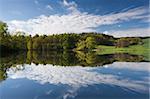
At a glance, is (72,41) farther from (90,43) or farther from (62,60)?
(62,60)

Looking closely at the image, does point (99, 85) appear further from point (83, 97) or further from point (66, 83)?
point (83, 97)

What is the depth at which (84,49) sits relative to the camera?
51.2 metres

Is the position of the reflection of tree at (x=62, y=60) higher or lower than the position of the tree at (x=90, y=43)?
lower

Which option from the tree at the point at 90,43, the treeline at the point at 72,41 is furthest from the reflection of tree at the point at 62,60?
the tree at the point at 90,43

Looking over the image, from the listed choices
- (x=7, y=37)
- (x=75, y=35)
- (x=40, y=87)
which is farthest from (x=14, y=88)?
(x=75, y=35)

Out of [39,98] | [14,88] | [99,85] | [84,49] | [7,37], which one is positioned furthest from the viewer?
[84,49]

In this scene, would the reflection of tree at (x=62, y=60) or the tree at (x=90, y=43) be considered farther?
the tree at (x=90, y=43)

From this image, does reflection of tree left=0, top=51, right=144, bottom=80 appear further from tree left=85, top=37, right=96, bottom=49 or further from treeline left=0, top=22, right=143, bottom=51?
tree left=85, top=37, right=96, bottom=49

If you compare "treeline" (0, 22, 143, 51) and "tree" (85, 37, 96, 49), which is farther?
"treeline" (0, 22, 143, 51)

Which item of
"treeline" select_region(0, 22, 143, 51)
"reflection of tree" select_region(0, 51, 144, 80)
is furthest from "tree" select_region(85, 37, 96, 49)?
"reflection of tree" select_region(0, 51, 144, 80)

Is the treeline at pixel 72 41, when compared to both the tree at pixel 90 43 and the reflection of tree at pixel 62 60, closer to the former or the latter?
the tree at pixel 90 43

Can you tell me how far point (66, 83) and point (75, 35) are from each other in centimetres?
4771

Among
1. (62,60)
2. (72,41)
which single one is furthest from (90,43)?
(62,60)

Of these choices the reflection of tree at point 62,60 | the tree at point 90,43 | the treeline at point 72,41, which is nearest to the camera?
the reflection of tree at point 62,60
